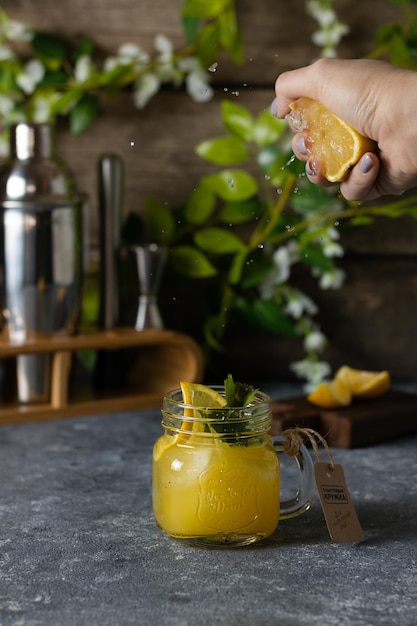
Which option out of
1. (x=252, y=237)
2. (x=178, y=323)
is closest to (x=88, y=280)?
(x=178, y=323)

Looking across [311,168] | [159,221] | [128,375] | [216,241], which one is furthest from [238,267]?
[311,168]

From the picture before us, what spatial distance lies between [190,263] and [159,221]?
4.2 inches

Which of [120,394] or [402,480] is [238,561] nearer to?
[402,480]

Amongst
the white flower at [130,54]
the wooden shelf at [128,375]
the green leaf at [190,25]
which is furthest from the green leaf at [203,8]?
the wooden shelf at [128,375]

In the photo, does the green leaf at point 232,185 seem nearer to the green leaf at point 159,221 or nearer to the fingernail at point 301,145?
the green leaf at point 159,221

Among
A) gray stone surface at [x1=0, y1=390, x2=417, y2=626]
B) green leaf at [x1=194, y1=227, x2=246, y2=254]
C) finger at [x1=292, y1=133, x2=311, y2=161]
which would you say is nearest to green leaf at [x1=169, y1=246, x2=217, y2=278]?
green leaf at [x1=194, y1=227, x2=246, y2=254]

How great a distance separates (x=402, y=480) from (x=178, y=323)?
2.34 ft

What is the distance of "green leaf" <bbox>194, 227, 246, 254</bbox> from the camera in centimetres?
167

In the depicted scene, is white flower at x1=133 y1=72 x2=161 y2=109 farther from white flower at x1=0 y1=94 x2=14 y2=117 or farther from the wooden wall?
white flower at x1=0 y1=94 x2=14 y2=117

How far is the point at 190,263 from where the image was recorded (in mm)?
1680

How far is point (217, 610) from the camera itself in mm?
807

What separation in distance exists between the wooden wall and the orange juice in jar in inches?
34.5

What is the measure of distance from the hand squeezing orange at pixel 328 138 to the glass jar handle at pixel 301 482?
298 mm

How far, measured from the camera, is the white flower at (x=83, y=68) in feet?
5.48
